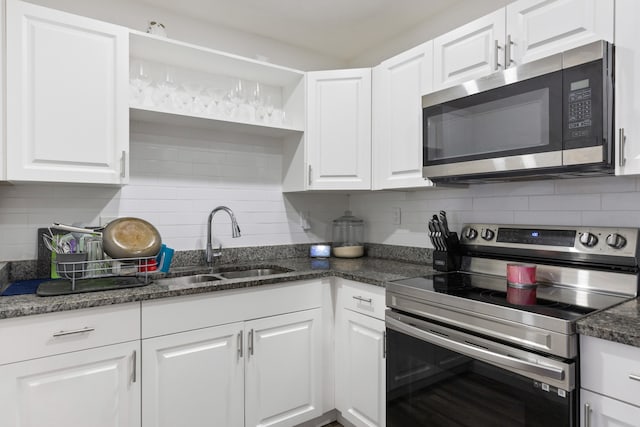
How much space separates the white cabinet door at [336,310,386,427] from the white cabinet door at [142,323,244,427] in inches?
21.9

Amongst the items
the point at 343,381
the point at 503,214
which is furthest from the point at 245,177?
the point at 503,214

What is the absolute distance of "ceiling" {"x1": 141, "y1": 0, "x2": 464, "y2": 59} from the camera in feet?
7.25

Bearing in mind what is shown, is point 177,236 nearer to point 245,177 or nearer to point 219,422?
point 245,177

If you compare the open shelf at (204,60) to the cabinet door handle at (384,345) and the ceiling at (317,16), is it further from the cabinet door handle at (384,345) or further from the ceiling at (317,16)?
the cabinet door handle at (384,345)

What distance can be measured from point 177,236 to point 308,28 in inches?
62.2

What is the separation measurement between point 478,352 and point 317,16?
6.77 feet

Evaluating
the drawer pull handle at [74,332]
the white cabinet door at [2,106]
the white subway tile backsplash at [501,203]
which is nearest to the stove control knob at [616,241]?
the white subway tile backsplash at [501,203]

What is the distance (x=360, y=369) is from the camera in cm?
196

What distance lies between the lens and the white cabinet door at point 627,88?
1.29 meters

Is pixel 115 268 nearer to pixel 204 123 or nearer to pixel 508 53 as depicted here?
pixel 204 123

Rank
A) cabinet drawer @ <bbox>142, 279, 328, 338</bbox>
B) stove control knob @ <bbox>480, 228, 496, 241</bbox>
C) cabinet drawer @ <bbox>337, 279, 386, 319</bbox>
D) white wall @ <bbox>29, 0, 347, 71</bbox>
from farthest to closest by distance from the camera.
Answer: white wall @ <bbox>29, 0, 347, 71</bbox>, stove control knob @ <bbox>480, 228, 496, 241</bbox>, cabinet drawer @ <bbox>337, 279, 386, 319</bbox>, cabinet drawer @ <bbox>142, 279, 328, 338</bbox>

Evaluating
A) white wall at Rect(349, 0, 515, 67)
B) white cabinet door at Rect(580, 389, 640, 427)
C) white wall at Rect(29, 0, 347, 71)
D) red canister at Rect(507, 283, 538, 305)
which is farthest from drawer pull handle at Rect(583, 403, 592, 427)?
white wall at Rect(29, 0, 347, 71)

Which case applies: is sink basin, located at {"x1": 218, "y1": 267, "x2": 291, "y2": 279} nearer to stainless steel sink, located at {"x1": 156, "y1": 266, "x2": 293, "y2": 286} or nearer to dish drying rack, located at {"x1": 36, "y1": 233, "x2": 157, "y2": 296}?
stainless steel sink, located at {"x1": 156, "y1": 266, "x2": 293, "y2": 286}

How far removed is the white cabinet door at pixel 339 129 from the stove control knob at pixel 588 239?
1.13 m
